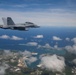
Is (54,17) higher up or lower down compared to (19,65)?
higher up

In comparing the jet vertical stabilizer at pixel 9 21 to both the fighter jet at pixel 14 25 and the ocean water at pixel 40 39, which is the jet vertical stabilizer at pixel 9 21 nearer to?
the fighter jet at pixel 14 25

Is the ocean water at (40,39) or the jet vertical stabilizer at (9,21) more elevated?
the jet vertical stabilizer at (9,21)

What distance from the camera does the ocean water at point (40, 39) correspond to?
125 inches

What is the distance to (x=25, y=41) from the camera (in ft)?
10.7

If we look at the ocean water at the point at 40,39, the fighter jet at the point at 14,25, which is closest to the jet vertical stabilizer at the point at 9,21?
the fighter jet at the point at 14,25

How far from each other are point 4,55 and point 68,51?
2.69 ft

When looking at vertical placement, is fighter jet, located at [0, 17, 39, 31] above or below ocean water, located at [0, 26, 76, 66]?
above

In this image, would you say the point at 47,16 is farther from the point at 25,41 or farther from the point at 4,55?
the point at 4,55

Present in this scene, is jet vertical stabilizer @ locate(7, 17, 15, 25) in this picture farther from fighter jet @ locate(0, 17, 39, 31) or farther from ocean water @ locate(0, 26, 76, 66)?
ocean water @ locate(0, 26, 76, 66)

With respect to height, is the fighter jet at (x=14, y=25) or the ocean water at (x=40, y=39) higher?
the fighter jet at (x=14, y=25)

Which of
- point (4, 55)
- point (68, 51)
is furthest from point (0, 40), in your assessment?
point (68, 51)

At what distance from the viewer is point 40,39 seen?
3.25 metres

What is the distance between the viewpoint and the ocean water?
3.18 meters

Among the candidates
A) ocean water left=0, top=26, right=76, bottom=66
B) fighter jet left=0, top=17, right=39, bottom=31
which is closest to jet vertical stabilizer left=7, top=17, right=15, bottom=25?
fighter jet left=0, top=17, right=39, bottom=31
